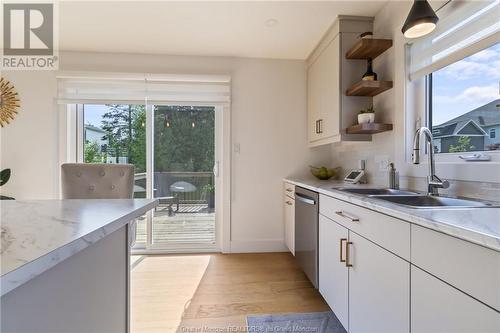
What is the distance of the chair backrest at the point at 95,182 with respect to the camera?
1754mm

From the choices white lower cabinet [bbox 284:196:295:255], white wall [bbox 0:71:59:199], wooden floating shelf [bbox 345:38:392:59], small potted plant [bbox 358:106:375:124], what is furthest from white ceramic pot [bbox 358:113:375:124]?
white wall [bbox 0:71:59:199]

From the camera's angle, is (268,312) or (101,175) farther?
(268,312)

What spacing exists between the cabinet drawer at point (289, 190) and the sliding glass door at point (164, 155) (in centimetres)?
88

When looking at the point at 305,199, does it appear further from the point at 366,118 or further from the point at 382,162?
the point at 366,118

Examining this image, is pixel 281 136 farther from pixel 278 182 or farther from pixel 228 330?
pixel 228 330

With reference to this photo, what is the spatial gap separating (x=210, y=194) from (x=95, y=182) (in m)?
1.65

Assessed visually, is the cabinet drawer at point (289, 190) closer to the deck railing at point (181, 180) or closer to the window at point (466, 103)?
the deck railing at point (181, 180)

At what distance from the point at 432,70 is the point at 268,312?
201 cm

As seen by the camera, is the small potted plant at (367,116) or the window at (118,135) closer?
the small potted plant at (367,116)

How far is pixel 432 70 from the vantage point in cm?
169

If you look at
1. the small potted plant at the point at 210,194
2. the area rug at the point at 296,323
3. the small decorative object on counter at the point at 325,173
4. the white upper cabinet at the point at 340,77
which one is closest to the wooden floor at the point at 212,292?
the area rug at the point at 296,323

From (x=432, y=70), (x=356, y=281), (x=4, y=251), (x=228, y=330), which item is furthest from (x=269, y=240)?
(x=4, y=251)

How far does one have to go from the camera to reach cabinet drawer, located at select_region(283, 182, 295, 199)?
2.74 meters

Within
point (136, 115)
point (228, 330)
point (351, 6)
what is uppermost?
point (351, 6)
